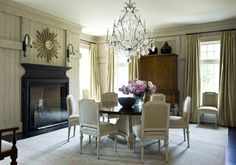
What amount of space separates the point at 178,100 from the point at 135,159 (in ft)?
11.4

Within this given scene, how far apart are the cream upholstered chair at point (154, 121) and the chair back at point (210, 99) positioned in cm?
324

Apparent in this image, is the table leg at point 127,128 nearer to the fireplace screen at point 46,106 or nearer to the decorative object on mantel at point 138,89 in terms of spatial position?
the decorative object on mantel at point 138,89

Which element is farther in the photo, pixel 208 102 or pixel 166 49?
pixel 166 49

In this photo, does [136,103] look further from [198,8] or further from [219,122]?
[219,122]

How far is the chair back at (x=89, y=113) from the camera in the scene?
3.47 meters

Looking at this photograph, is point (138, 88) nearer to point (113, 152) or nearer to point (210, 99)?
point (113, 152)

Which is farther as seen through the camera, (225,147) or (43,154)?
(225,147)

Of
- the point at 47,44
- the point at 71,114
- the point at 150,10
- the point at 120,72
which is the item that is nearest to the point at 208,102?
the point at 150,10

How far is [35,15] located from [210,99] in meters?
→ 5.09

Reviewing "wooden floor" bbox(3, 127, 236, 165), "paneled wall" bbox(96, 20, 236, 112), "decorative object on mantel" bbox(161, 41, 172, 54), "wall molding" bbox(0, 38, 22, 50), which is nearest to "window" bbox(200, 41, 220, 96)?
"paneled wall" bbox(96, 20, 236, 112)

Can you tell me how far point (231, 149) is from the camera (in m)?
3.94

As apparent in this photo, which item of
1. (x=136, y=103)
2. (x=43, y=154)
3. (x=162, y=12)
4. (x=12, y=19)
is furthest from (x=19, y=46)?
(x=162, y=12)

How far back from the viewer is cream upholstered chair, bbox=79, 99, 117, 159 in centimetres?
348

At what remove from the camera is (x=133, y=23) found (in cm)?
535
